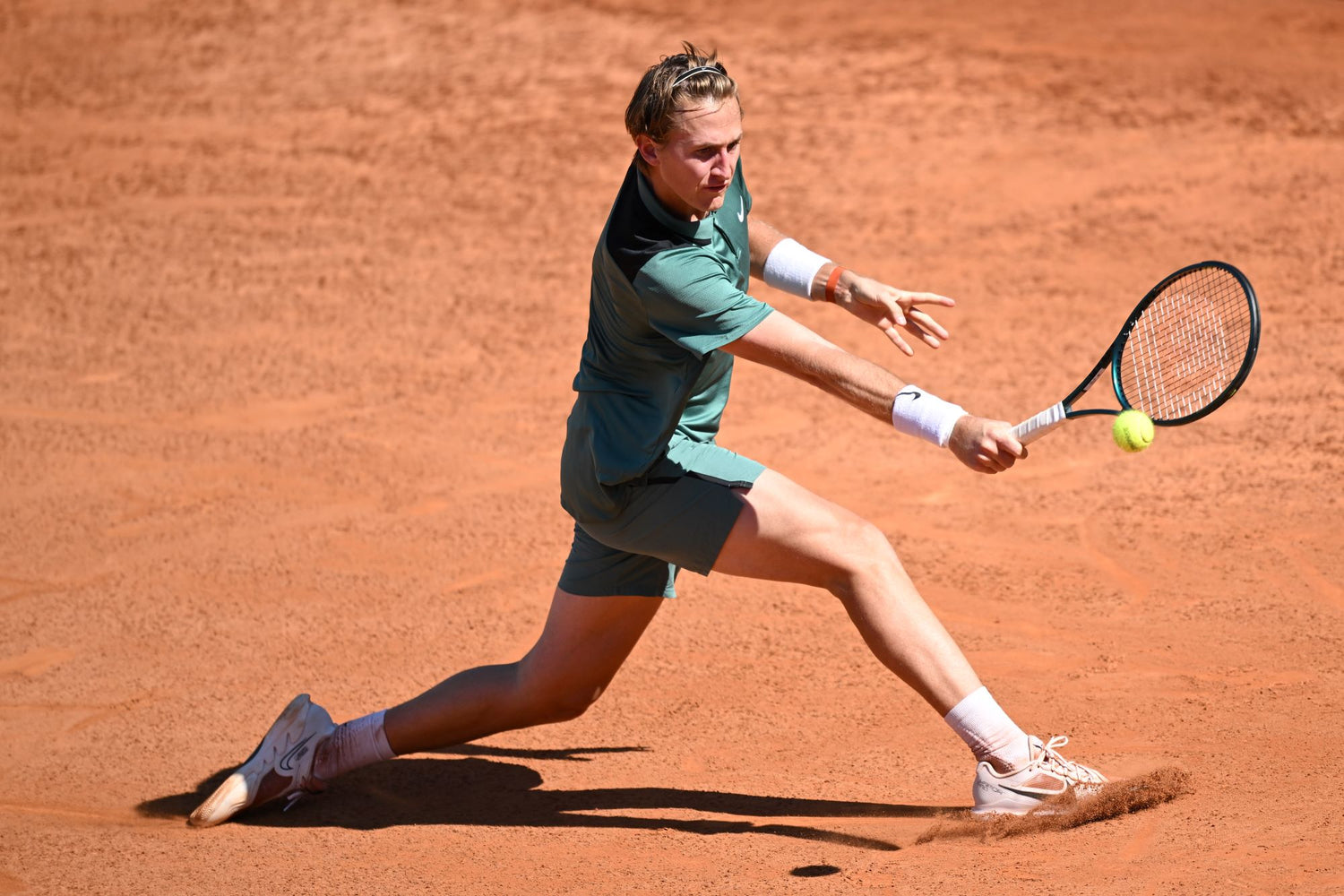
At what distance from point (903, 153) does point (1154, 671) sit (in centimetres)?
553

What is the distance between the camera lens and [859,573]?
3.33 metres

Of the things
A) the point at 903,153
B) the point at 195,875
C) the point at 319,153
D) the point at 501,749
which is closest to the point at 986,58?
the point at 903,153

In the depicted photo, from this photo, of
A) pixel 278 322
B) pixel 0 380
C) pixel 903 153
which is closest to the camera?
pixel 0 380

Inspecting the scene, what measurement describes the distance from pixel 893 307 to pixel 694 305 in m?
0.62

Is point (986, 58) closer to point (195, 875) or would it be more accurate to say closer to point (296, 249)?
point (296, 249)

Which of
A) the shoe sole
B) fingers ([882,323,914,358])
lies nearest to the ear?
fingers ([882,323,914,358])

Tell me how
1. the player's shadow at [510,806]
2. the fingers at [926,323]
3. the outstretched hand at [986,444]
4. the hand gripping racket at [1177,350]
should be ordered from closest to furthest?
the outstretched hand at [986,444] < the fingers at [926,323] < the hand gripping racket at [1177,350] < the player's shadow at [510,806]

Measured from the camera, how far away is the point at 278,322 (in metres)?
7.72

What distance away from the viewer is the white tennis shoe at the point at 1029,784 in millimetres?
3342

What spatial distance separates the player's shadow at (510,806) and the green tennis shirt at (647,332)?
36.0 inches

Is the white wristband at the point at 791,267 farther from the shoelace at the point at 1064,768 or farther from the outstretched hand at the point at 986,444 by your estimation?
the shoelace at the point at 1064,768

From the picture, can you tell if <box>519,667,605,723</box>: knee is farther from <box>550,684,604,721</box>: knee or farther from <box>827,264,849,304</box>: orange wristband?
<box>827,264,849,304</box>: orange wristband

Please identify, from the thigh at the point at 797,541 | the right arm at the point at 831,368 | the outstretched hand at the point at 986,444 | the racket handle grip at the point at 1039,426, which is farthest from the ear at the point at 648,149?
the racket handle grip at the point at 1039,426

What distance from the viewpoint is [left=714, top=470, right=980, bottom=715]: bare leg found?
3.33 metres
